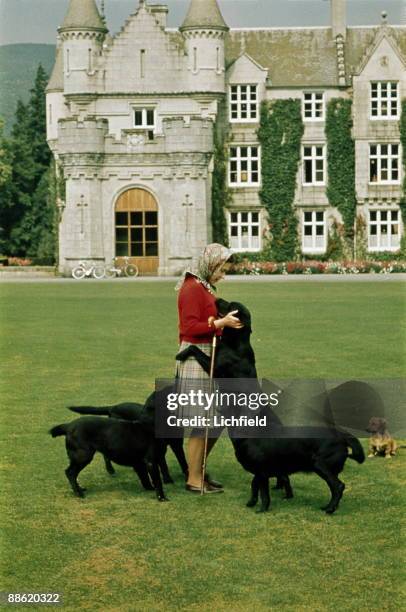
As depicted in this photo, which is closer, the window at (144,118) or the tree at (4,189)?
the window at (144,118)

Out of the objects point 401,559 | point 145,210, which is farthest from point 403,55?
point 401,559

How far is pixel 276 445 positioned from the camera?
870cm

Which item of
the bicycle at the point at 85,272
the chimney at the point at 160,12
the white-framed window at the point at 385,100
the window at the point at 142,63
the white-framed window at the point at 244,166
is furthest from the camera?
the chimney at the point at 160,12

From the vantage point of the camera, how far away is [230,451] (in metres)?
11.4

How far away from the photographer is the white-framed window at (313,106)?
5572 cm

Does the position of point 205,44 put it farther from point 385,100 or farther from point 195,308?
point 195,308

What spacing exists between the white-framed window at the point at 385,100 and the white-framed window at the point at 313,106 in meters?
2.23

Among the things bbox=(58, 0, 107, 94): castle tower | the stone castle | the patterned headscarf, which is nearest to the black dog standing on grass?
the patterned headscarf

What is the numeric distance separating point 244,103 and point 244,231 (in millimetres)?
5629

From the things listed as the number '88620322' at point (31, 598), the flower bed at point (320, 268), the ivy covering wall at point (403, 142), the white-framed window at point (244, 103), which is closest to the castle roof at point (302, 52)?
the white-framed window at point (244, 103)

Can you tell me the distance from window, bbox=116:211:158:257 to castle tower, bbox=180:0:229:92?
20.8 feet

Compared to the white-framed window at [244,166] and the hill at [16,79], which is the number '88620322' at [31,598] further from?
the white-framed window at [244,166]

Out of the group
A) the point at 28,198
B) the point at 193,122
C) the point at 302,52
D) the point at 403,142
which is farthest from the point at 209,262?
the point at 28,198

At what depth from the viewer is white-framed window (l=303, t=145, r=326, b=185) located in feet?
184
